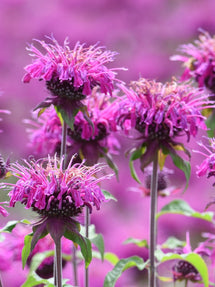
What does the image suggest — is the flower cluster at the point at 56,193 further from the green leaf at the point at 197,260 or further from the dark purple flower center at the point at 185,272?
the dark purple flower center at the point at 185,272

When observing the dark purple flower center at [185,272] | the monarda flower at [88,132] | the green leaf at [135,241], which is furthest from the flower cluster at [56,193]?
the dark purple flower center at [185,272]

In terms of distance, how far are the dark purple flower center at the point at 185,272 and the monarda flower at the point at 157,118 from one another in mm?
297

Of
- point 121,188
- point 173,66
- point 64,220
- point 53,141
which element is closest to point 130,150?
point 53,141

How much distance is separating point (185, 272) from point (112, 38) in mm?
2113

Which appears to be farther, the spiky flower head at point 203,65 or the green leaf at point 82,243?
the spiky flower head at point 203,65

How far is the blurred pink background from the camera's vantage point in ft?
10.3

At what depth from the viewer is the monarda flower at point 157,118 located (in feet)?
4.60

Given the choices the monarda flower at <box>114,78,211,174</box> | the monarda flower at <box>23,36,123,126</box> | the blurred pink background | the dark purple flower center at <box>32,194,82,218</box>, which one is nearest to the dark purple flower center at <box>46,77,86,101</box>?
the monarda flower at <box>23,36,123,126</box>

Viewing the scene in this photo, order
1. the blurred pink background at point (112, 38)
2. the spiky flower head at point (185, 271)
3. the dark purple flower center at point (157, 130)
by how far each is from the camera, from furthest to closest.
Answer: the blurred pink background at point (112, 38), the spiky flower head at point (185, 271), the dark purple flower center at point (157, 130)

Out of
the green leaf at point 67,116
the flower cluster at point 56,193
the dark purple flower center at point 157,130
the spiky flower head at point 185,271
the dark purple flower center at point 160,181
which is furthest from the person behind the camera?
the dark purple flower center at point 160,181

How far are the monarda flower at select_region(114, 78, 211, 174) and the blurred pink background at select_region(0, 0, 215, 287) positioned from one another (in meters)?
1.60

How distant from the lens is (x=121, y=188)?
3.13m

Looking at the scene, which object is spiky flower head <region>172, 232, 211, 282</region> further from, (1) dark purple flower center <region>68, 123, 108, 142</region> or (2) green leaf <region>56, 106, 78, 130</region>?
(2) green leaf <region>56, 106, 78, 130</region>

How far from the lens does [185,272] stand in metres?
1.55
